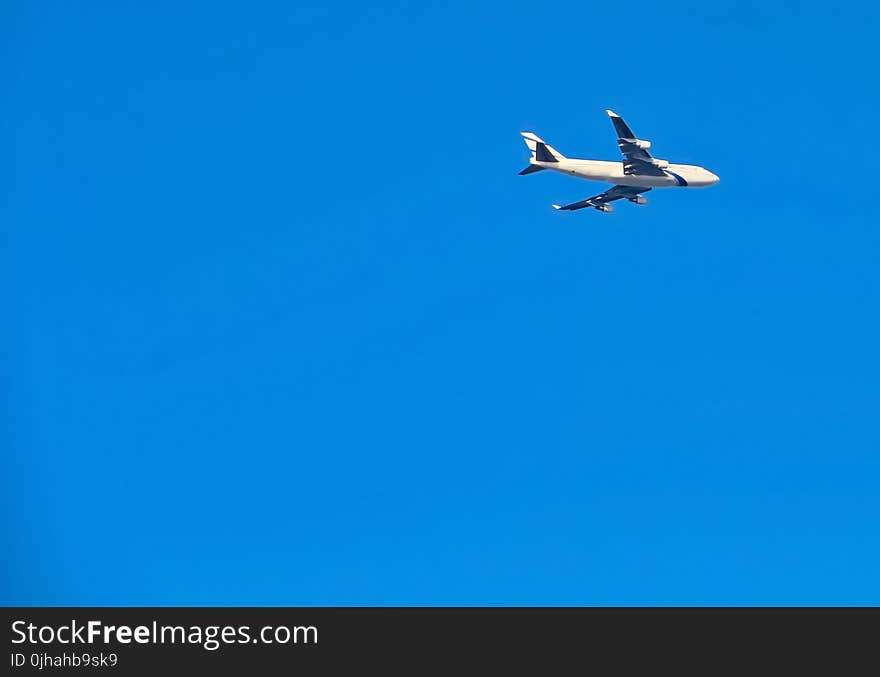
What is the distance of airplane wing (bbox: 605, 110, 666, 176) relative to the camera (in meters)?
137

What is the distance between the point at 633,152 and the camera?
454ft

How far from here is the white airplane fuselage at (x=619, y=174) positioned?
5458 inches

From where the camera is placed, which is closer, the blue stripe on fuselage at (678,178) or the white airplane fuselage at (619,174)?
the white airplane fuselage at (619,174)

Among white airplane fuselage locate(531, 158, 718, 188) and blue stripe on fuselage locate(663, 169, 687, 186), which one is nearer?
white airplane fuselage locate(531, 158, 718, 188)

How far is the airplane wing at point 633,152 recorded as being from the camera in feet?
450

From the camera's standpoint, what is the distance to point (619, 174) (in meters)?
141

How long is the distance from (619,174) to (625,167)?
1.04 meters
